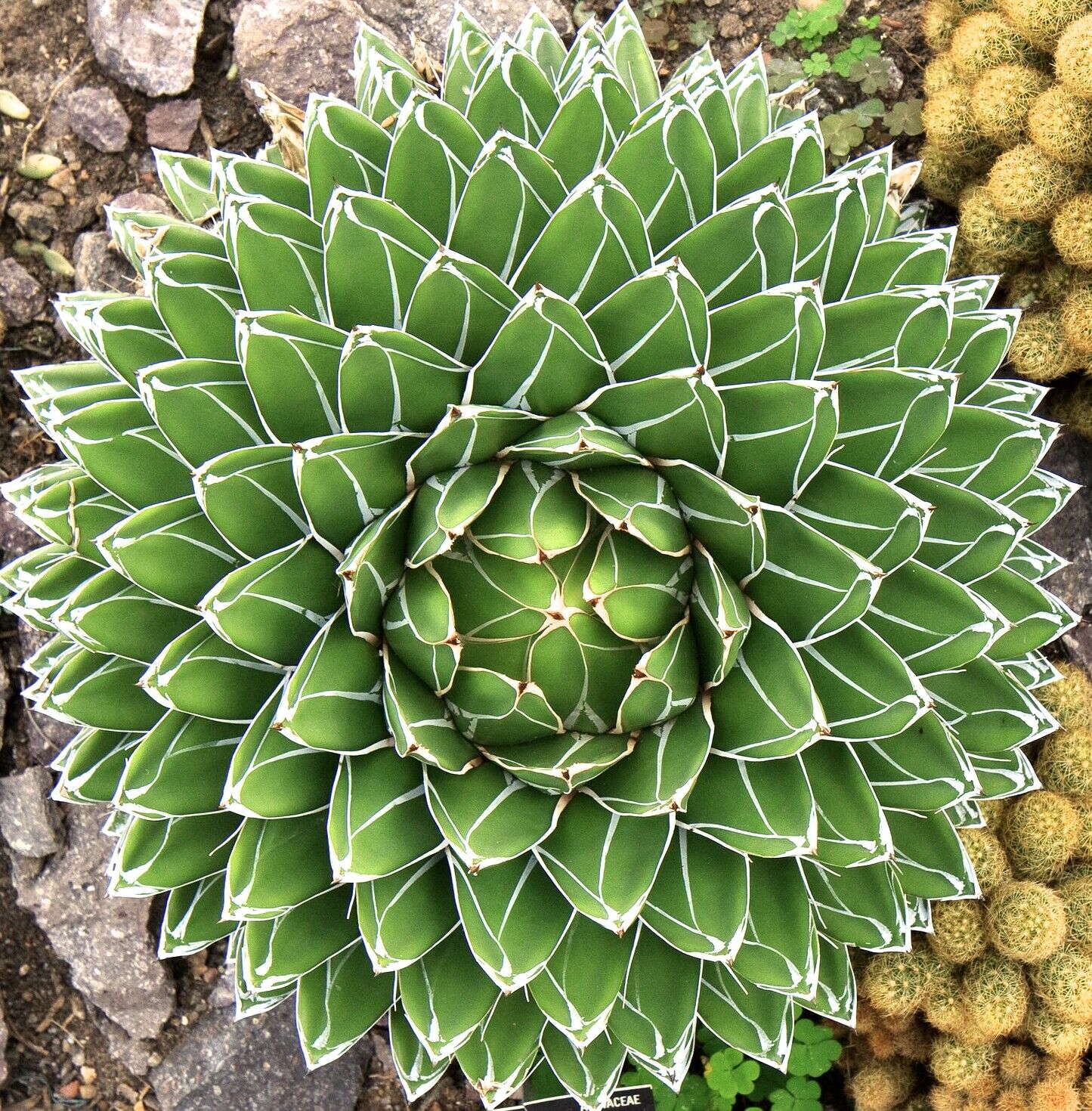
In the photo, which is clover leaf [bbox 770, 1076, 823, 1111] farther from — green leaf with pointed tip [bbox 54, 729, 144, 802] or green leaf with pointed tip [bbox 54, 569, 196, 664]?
green leaf with pointed tip [bbox 54, 569, 196, 664]

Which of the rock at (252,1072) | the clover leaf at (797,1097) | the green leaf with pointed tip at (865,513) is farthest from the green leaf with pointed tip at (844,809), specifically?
the rock at (252,1072)

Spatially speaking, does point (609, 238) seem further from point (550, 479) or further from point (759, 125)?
point (759, 125)

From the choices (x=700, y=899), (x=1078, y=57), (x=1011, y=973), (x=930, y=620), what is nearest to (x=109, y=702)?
(x=700, y=899)

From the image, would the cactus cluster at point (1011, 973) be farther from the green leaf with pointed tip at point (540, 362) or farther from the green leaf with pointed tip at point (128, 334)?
the green leaf with pointed tip at point (128, 334)

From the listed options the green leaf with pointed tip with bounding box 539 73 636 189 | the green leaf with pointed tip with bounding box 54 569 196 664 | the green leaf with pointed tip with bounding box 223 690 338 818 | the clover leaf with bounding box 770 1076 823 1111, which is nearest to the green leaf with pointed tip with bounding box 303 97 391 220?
the green leaf with pointed tip with bounding box 539 73 636 189

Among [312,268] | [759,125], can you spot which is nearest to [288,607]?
[312,268]

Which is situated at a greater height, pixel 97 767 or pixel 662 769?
pixel 662 769

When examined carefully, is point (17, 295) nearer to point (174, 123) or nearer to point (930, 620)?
point (174, 123)
